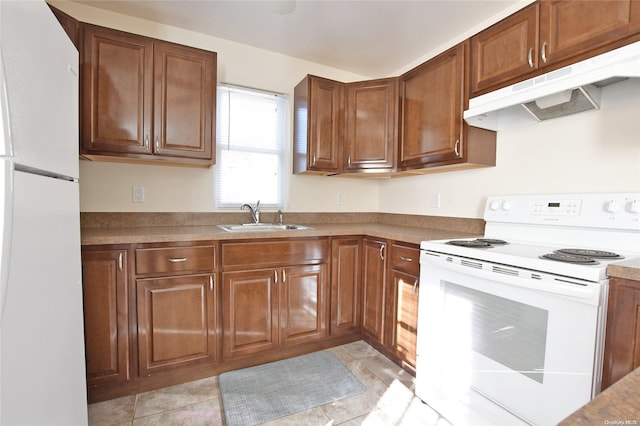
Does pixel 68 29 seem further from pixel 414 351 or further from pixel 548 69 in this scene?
pixel 414 351

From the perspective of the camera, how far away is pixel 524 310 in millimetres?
1268

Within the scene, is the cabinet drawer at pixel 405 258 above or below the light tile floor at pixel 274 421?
above

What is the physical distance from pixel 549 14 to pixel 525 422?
1931 mm

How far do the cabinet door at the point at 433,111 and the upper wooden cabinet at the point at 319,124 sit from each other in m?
0.53

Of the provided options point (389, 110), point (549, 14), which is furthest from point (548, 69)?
point (389, 110)

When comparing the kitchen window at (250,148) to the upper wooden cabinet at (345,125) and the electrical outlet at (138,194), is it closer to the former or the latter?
the upper wooden cabinet at (345,125)

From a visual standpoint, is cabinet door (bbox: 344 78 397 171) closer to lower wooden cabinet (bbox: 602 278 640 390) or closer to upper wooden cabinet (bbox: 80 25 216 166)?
upper wooden cabinet (bbox: 80 25 216 166)

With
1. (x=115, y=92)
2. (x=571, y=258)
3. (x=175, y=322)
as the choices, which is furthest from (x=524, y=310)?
(x=115, y=92)

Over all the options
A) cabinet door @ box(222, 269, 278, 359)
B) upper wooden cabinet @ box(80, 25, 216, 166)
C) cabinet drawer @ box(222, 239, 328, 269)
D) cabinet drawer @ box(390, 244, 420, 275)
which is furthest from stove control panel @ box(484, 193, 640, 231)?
upper wooden cabinet @ box(80, 25, 216, 166)

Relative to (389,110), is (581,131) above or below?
below

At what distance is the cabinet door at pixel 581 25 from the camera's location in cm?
127

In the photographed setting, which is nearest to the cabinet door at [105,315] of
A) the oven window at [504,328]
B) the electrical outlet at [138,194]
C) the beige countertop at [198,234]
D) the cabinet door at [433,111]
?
the beige countertop at [198,234]

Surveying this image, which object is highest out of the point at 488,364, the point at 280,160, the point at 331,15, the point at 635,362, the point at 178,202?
the point at 331,15

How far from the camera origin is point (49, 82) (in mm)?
1041
